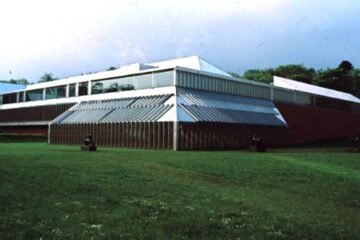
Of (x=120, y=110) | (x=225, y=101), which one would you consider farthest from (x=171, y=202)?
(x=225, y=101)

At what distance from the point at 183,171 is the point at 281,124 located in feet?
135

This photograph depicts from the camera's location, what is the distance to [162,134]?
4481cm

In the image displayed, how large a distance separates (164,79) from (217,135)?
862 centimetres

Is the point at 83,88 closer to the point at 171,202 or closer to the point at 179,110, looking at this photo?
the point at 179,110

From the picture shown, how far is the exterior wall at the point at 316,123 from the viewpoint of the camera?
67.5 meters

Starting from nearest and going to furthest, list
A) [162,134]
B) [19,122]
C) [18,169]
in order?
[18,169]
[162,134]
[19,122]

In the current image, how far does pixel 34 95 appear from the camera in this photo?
82625 mm

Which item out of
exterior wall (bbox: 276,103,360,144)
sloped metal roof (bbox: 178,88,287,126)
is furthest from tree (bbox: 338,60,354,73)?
sloped metal roof (bbox: 178,88,287,126)

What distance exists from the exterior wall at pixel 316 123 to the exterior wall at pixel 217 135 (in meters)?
10.7

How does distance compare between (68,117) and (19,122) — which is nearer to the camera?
(68,117)

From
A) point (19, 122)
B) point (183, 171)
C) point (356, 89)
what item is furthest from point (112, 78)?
point (356, 89)

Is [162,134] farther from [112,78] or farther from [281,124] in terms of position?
[281,124]

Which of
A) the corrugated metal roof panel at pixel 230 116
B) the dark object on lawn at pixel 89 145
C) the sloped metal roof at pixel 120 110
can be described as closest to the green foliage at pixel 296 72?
the corrugated metal roof panel at pixel 230 116

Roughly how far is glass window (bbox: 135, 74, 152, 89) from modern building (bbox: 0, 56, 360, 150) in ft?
0.38
